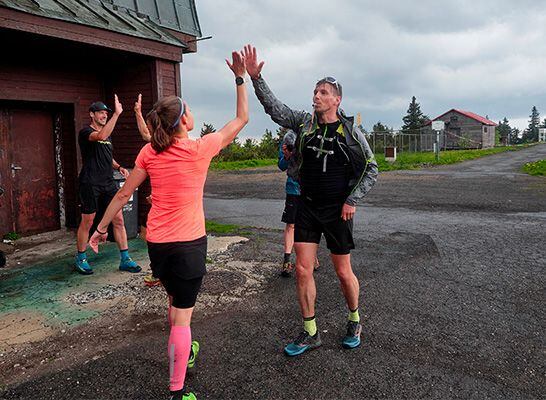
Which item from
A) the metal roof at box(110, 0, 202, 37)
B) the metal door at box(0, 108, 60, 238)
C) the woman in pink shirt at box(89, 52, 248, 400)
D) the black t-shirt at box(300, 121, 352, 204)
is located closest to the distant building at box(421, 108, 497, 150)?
the metal roof at box(110, 0, 202, 37)

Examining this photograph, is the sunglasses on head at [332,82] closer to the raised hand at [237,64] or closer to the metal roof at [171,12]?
the raised hand at [237,64]

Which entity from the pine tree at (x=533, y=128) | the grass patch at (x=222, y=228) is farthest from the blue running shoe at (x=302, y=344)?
the pine tree at (x=533, y=128)

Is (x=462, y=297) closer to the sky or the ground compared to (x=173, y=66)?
closer to the ground

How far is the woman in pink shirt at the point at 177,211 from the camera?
277cm

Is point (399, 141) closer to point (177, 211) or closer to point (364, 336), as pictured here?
point (364, 336)

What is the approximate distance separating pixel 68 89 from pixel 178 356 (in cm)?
654

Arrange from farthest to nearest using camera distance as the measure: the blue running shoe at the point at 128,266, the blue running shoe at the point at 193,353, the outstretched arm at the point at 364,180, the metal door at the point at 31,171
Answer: the metal door at the point at 31,171, the blue running shoe at the point at 128,266, the outstretched arm at the point at 364,180, the blue running shoe at the point at 193,353

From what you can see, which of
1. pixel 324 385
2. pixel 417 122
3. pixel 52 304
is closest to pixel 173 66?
pixel 52 304

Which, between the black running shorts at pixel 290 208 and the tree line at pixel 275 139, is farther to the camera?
the tree line at pixel 275 139

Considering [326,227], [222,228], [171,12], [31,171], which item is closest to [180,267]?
[326,227]

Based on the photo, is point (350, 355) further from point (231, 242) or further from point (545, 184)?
point (545, 184)

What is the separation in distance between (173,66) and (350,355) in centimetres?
613

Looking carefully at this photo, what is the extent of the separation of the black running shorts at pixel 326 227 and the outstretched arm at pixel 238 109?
0.99 meters

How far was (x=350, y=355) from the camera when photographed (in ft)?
11.6
